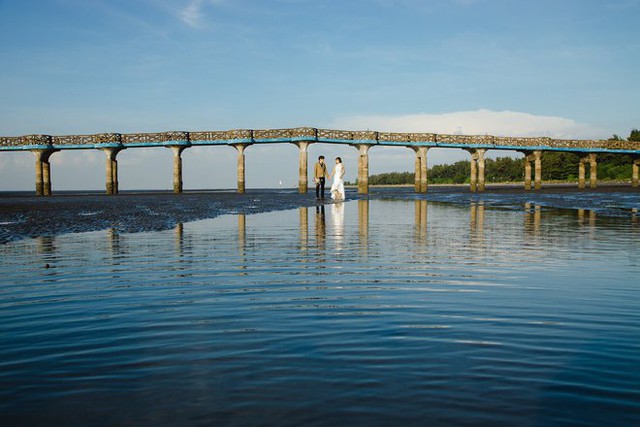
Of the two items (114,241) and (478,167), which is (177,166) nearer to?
(478,167)

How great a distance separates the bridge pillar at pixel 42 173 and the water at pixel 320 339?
51.0 m

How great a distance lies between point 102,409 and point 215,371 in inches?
28.3

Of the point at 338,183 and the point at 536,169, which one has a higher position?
the point at 536,169

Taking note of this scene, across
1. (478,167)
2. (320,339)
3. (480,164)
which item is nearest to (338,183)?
(320,339)

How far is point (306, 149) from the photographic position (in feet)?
174

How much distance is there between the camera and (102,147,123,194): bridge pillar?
55.1 m

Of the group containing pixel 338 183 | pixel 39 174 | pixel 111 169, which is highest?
pixel 111 169

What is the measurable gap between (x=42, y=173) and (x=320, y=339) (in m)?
57.5

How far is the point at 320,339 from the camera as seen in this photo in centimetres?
404

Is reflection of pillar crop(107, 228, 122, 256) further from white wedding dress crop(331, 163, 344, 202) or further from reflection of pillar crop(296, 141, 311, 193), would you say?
reflection of pillar crop(296, 141, 311, 193)

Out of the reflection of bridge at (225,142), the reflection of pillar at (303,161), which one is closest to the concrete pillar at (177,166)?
the reflection of bridge at (225,142)

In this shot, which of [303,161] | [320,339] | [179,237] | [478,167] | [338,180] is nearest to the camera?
[320,339]

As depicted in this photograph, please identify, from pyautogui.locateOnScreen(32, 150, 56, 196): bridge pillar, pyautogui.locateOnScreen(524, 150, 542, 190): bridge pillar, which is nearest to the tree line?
pyautogui.locateOnScreen(524, 150, 542, 190): bridge pillar

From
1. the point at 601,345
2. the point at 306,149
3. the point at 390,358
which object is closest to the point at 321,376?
the point at 390,358
